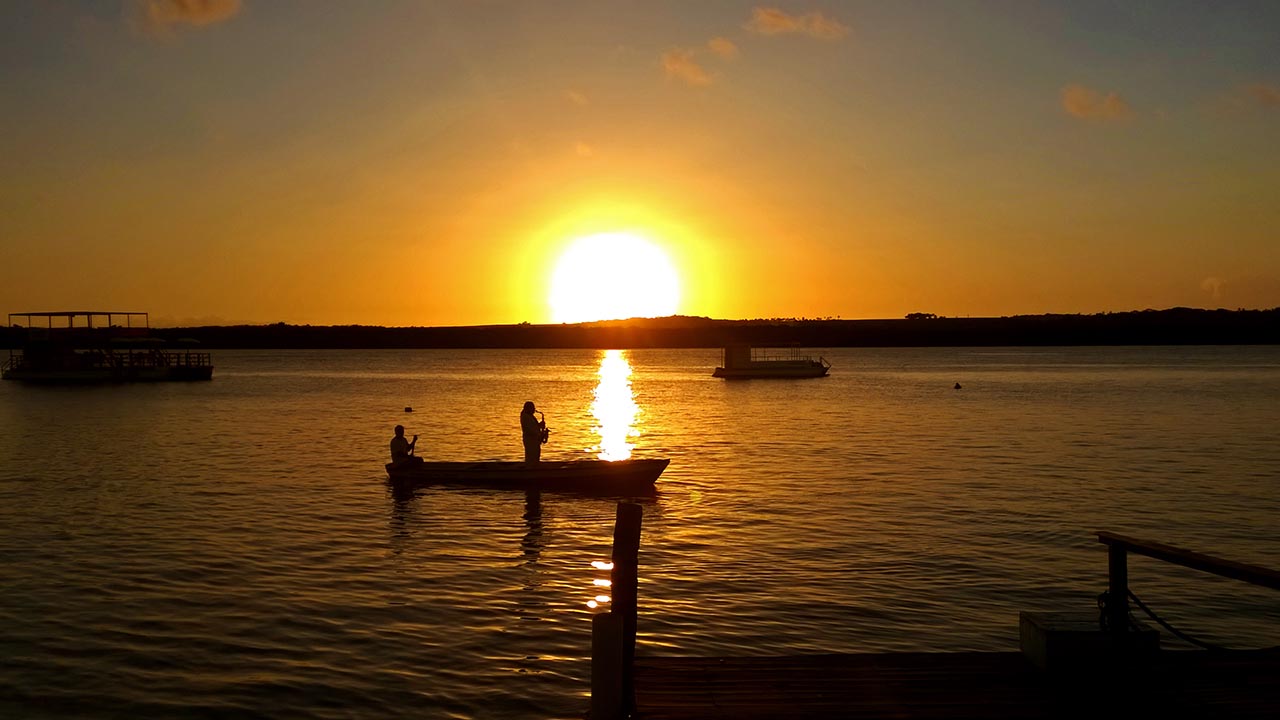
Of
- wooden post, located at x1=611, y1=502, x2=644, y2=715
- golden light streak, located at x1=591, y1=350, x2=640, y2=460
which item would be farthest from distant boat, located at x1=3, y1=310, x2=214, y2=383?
wooden post, located at x1=611, y1=502, x2=644, y2=715

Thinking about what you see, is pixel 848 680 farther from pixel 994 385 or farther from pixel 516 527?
pixel 994 385

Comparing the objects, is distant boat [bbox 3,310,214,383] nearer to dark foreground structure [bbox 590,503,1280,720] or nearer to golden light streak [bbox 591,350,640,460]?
golden light streak [bbox 591,350,640,460]

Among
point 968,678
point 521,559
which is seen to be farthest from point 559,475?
point 968,678

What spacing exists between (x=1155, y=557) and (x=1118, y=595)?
510 mm

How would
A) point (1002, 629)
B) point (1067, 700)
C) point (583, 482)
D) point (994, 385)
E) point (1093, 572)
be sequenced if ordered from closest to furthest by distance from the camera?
point (1067, 700)
point (1002, 629)
point (1093, 572)
point (583, 482)
point (994, 385)


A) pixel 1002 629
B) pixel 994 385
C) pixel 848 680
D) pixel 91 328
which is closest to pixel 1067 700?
pixel 848 680

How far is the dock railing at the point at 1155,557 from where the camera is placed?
9.23 m

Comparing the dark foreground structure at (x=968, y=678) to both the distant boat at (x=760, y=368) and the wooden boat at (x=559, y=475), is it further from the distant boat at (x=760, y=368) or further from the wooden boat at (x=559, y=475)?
the distant boat at (x=760, y=368)

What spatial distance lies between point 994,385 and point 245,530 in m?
91.3

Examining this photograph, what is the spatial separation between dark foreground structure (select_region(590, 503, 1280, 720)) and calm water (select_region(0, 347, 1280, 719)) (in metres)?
2.76

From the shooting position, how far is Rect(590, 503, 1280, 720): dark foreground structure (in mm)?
8867

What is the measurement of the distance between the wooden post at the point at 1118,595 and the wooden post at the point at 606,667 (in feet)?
15.6

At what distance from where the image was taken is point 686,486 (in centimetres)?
3128

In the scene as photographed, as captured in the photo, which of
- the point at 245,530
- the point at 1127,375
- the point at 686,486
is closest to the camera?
the point at 245,530
